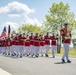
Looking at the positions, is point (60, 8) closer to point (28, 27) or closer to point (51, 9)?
point (51, 9)

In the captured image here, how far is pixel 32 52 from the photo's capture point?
28125 millimetres

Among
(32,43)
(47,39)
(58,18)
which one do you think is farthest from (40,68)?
(58,18)

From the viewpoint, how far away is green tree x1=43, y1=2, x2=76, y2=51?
2231 inches

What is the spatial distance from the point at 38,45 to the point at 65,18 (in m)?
30.6

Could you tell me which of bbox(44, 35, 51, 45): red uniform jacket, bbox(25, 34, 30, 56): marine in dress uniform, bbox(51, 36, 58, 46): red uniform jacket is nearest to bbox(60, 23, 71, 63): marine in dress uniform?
bbox(51, 36, 58, 46): red uniform jacket

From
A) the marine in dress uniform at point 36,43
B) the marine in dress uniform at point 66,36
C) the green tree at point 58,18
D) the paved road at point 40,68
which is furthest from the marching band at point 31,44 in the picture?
the green tree at point 58,18

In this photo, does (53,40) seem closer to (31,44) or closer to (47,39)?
(47,39)

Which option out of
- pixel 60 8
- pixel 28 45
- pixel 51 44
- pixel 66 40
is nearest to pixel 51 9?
pixel 60 8

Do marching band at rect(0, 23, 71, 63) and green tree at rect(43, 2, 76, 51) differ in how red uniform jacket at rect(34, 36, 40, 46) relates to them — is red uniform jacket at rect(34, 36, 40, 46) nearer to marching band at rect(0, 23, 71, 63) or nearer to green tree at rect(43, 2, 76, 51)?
marching band at rect(0, 23, 71, 63)

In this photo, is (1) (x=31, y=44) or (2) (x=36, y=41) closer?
(2) (x=36, y=41)

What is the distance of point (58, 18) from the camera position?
57125mm

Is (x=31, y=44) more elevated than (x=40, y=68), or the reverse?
(x=31, y=44)

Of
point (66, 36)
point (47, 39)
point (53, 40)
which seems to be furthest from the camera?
point (47, 39)

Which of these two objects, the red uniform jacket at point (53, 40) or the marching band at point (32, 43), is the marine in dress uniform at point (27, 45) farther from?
the red uniform jacket at point (53, 40)
